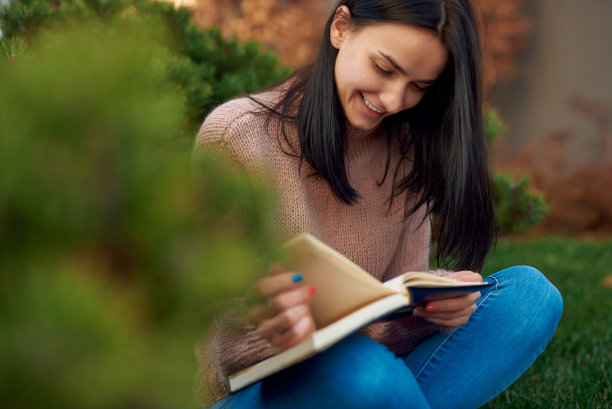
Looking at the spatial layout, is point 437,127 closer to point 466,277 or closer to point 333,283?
point 466,277

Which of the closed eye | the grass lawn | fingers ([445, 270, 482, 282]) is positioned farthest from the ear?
the grass lawn

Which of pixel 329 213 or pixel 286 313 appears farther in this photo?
pixel 329 213

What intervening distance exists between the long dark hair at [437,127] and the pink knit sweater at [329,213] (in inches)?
1.7

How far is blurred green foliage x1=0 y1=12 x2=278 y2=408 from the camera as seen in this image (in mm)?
326

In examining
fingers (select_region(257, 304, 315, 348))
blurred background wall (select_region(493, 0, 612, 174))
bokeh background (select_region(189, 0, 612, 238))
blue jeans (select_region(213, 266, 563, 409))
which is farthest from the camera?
blurred background wall (select_region(493, 0, 612, 174))

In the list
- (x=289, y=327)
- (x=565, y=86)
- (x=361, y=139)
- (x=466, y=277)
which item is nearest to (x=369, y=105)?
(x=361, y=139)

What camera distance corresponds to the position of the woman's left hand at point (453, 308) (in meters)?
1.31

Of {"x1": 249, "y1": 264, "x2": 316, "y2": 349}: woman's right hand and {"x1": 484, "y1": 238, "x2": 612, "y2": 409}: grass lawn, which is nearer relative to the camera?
{"x1": 249, "y1": 264, "x2": 316, "y2": 349}: woman's right hand

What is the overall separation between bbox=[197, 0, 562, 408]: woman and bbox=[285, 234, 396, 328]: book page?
17cm

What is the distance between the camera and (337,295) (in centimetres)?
103

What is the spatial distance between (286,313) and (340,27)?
0.96 m

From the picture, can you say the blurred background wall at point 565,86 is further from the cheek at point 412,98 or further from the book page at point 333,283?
the book page at point 333,283

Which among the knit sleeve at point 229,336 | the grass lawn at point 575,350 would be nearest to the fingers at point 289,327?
the knit sleeve at point 229,336

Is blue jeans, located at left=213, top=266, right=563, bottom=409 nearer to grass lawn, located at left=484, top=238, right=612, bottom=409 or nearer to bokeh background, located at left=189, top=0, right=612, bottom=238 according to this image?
grass lawn, located at left=484, top=238, right=612, bottom=409
